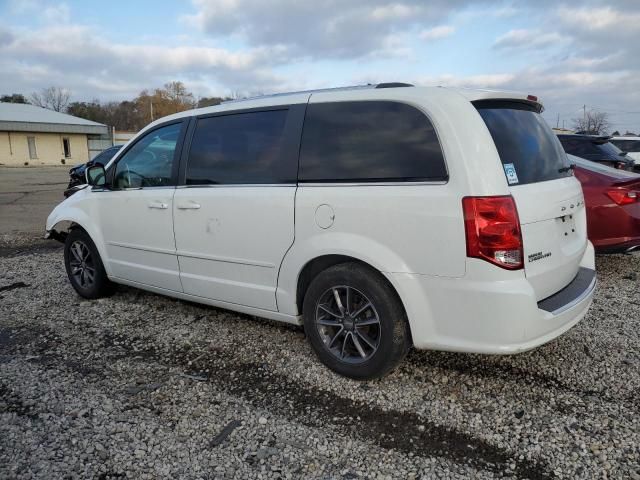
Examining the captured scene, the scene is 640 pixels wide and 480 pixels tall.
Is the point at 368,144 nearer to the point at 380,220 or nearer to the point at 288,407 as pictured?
the point at 380,220

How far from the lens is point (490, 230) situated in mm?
2744

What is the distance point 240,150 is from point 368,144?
1134 millimetres

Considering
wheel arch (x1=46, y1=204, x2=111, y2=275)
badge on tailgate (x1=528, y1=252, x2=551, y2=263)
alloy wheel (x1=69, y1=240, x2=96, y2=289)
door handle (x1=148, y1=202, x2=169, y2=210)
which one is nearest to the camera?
badge on tailgate (x1=528, y1=252, x2=551, y2=263)

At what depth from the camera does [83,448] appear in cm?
268

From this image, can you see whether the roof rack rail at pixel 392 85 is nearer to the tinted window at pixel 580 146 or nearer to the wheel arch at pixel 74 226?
the wheel arch at pixel 74 226

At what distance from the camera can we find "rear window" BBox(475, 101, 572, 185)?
298 cm

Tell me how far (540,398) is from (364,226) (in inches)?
60.6

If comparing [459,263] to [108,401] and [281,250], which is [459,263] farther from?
[108,401]

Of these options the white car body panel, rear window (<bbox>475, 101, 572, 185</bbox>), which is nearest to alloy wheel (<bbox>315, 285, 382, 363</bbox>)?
the white car body panel

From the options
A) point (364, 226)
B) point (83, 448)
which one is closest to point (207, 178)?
point (364, 226)

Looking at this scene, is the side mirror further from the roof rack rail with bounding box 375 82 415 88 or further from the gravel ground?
the roof rack rail with bounding box 375 82 415 88

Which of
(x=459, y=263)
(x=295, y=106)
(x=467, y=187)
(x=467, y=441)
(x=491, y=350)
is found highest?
(x=295, y=106)

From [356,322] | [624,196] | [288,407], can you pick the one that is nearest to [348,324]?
[356,322]

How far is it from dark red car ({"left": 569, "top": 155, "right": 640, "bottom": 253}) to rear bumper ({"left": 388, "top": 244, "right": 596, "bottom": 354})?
272 cm
